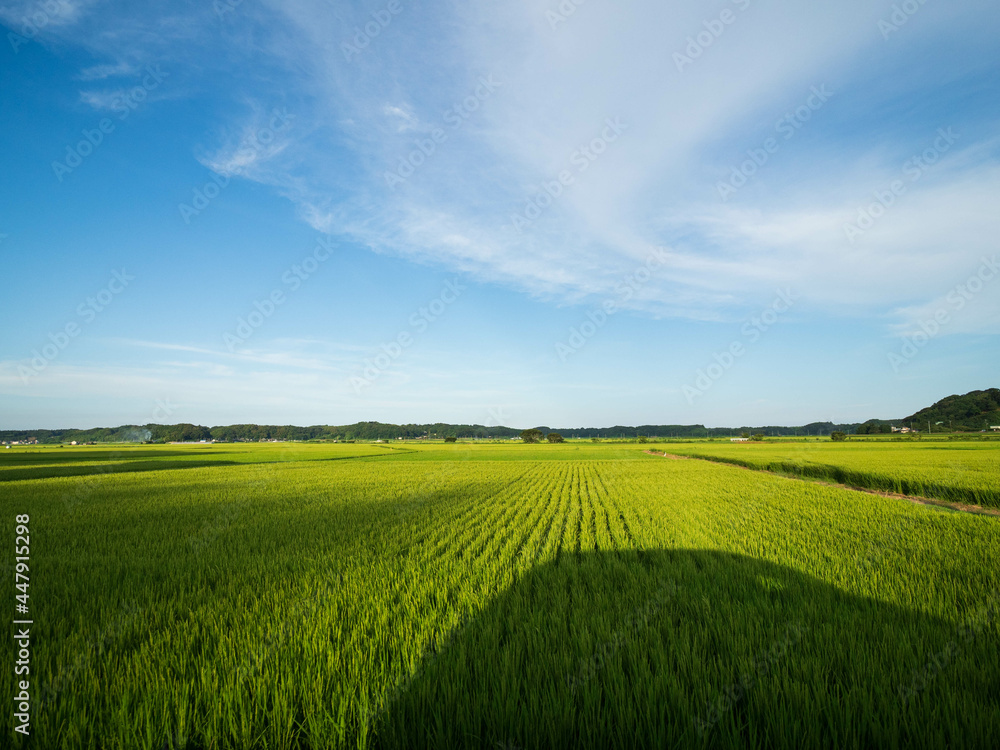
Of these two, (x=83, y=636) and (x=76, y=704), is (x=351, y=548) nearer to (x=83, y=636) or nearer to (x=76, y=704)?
(x=83, y=636)

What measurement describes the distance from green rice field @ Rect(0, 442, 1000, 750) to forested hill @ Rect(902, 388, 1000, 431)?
171657mm

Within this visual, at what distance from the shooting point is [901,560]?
672cm

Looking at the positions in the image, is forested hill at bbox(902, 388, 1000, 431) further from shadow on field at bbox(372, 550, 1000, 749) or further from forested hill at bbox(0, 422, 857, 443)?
shadow on field at bbox(372, 550, 1000, 749)

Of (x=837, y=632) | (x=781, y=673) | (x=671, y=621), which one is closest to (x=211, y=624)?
(x=671, y=621)

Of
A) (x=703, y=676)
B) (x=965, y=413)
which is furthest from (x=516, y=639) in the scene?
(x=965, y=413)

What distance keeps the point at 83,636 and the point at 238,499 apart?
13.7 metres

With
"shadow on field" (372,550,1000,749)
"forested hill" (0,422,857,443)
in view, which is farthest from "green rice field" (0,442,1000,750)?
"forested hill" (0,422,857,443)

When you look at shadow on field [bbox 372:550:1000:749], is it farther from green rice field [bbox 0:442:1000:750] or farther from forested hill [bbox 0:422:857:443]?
forested hill [bbox 0:422:857:443]

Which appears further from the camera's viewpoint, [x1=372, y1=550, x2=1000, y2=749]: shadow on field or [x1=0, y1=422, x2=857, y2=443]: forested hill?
[x1=0, y1=422, x2=857, y2=443]: forested hill

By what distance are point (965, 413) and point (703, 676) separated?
192 meters

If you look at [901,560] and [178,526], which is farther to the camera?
[178,526]

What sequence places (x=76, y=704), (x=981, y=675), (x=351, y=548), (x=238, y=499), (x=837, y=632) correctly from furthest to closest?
1. (x=238, y=499)
2. (x=351, y=548)
3. (x=837, y=632)
4. (x=981, y=675)
5. (x=76, y=704)

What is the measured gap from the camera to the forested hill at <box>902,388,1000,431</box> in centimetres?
12194

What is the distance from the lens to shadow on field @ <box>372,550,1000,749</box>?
2629 millimetres
